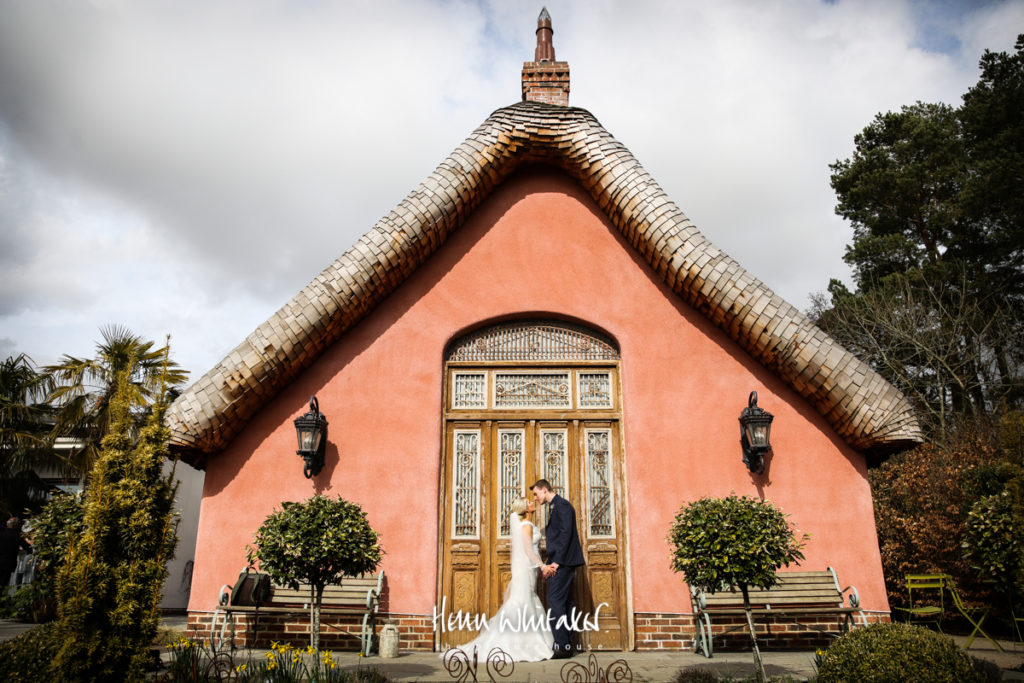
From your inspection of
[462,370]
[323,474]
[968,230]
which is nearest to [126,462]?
[323,474]

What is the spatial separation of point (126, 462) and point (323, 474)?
2971 mm

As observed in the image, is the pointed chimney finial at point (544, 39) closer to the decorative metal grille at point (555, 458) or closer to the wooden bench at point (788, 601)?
the decorative metal grille at point (555, 458)

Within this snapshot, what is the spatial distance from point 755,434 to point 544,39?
681 cm

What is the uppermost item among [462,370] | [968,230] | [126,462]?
[968,230]

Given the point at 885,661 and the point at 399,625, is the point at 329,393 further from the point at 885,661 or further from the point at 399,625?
the point at 885,661

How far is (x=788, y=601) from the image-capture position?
722 centimetres

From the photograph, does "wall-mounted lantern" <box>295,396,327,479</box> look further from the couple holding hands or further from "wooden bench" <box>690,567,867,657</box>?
"wooden bench" <box>690,567,867,657</box>

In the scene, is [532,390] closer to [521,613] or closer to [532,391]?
[532,391]

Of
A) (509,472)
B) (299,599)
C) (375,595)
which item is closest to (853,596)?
(509,472)

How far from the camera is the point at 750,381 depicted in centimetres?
818

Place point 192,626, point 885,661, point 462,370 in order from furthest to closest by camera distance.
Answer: point 462,370 < point 192,626 < point 885,661

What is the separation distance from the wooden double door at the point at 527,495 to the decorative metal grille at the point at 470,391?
0.37 ft

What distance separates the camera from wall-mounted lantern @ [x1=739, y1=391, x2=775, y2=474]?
762 cm

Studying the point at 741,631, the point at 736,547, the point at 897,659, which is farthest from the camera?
the point at 741,631
